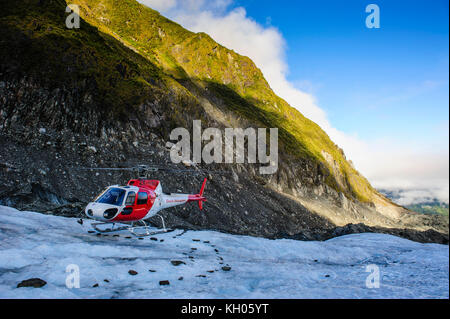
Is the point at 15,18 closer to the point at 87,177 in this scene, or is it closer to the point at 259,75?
the point at 87,177

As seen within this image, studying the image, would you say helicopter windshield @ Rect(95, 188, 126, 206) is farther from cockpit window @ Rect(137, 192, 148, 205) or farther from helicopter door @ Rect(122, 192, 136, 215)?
cockpit window @ Rect(137, 192, 148, 205)

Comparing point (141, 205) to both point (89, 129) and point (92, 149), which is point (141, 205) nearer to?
point (92, 149)

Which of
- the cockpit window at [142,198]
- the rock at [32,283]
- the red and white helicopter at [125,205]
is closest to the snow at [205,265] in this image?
the rock at [32,283]

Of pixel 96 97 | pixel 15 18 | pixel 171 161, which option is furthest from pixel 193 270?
pixel 15 18

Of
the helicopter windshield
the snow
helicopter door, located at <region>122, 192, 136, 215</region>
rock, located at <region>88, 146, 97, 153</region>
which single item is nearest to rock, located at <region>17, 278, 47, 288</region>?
the snow

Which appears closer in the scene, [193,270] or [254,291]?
[254,291]
